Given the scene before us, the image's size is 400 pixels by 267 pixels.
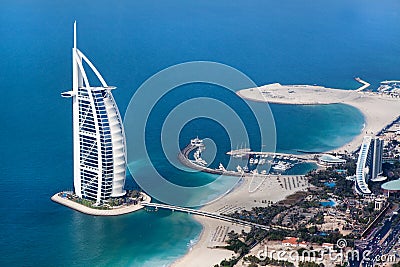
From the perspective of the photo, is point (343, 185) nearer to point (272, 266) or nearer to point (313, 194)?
point (313, 194)

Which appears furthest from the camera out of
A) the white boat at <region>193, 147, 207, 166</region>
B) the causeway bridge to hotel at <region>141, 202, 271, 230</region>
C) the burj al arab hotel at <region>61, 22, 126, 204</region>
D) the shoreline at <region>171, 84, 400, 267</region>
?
the shoreline at <region>171, 84, 400, 267</region>

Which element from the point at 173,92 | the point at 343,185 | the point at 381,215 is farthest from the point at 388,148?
the point at 173,92

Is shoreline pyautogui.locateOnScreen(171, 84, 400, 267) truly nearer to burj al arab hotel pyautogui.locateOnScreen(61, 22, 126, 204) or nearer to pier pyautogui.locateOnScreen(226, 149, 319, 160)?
pier pyautogui.locateOnScreen(226, 149, 319, 160)

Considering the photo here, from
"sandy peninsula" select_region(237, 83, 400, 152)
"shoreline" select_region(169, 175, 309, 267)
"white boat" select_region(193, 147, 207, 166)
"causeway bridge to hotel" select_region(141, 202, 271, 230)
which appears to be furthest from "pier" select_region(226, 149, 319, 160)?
"sandy peninsula" select_region(237, 83, 400, 152)

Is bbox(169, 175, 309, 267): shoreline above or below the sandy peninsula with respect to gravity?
below

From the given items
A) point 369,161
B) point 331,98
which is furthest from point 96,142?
point 331,98

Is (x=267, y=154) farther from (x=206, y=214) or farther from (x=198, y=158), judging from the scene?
(x=206, y=214)

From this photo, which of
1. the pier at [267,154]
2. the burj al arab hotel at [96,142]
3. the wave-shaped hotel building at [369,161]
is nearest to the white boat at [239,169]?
the pier at [267,154]
